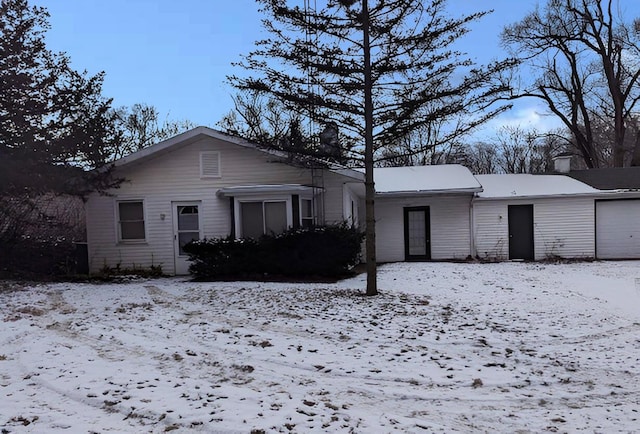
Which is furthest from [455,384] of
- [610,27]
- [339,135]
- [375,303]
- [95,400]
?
[610,27]

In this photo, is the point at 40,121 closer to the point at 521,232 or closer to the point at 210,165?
the point at 210,165

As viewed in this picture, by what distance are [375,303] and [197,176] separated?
781 cm

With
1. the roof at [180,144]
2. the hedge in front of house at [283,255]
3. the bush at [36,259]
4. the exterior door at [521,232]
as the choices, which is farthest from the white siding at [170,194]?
the exterior door at [521,232]

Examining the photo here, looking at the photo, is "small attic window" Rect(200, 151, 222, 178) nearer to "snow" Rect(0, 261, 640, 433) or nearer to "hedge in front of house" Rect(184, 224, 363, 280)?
"hedge in front of house" Rect(184, 224, 363, 280)

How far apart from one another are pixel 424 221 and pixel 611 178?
739cm

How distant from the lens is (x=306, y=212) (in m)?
13.4

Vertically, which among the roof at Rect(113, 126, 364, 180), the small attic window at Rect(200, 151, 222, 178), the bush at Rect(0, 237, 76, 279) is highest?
the roof at Rect(113, 126, 364, 180)

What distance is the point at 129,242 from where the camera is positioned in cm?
1387

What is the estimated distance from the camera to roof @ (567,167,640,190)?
16356 mm

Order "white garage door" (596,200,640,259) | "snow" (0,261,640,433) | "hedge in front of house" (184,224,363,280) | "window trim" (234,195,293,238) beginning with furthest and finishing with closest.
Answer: "white garage door" (596,200,640,259), "window trim" (234,195,293,238), "hedge in front of house" (184,224,363,280), "snow" (0,261,640,433)

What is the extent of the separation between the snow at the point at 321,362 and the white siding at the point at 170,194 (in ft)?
15.7

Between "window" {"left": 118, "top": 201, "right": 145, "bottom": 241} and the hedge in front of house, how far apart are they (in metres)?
2.97

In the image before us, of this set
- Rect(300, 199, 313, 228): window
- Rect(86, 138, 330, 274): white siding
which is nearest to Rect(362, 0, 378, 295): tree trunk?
Rect(300, 199, 313, 228): window

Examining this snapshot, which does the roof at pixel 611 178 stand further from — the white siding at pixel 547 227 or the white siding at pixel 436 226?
the white siding at pixel 436 226
